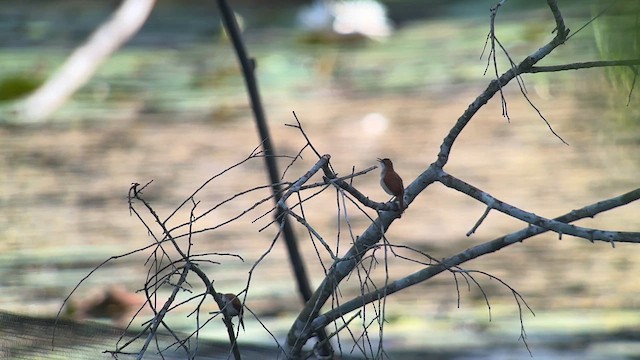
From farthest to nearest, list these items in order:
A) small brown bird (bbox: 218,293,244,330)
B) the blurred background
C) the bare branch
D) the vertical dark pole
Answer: the blurred background, the vertical dark pole, small brown bird (bbox: 218,293,244,330), the bare branch

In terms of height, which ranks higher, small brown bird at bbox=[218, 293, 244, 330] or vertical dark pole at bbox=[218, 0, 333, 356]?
vertical dark pole at bbox=[218, 0, 333, 356]

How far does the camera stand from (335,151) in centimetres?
318

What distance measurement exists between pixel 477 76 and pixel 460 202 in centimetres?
113

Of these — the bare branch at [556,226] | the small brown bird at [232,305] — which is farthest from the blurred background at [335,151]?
the small brown bird at [232,305]

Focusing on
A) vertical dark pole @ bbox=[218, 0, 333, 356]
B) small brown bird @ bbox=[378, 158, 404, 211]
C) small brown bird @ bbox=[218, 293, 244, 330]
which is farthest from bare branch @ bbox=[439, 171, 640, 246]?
vertical dark pole @ bbox=[218, 0, 333, 356]

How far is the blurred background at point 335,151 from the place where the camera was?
2057mm

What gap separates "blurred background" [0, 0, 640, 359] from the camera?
206 cm

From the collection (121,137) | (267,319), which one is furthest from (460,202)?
(121,137)

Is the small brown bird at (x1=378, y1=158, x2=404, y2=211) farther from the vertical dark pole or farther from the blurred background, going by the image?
the vertical dark pole

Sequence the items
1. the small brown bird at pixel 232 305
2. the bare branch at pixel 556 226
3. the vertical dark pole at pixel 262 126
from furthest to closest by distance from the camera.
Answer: the vertical dark pole at pixel 262 126, the small brown bird at pixel 232 305, the bare branch at pixel 556 226

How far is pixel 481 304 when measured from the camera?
209 cm

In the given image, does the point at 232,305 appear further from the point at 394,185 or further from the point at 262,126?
the point at 262,126

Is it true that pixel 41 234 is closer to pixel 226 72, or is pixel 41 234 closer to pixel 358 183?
pixel 358 183

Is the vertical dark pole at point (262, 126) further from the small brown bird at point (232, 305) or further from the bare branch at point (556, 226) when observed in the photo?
the bare branch at point (556, 226)
